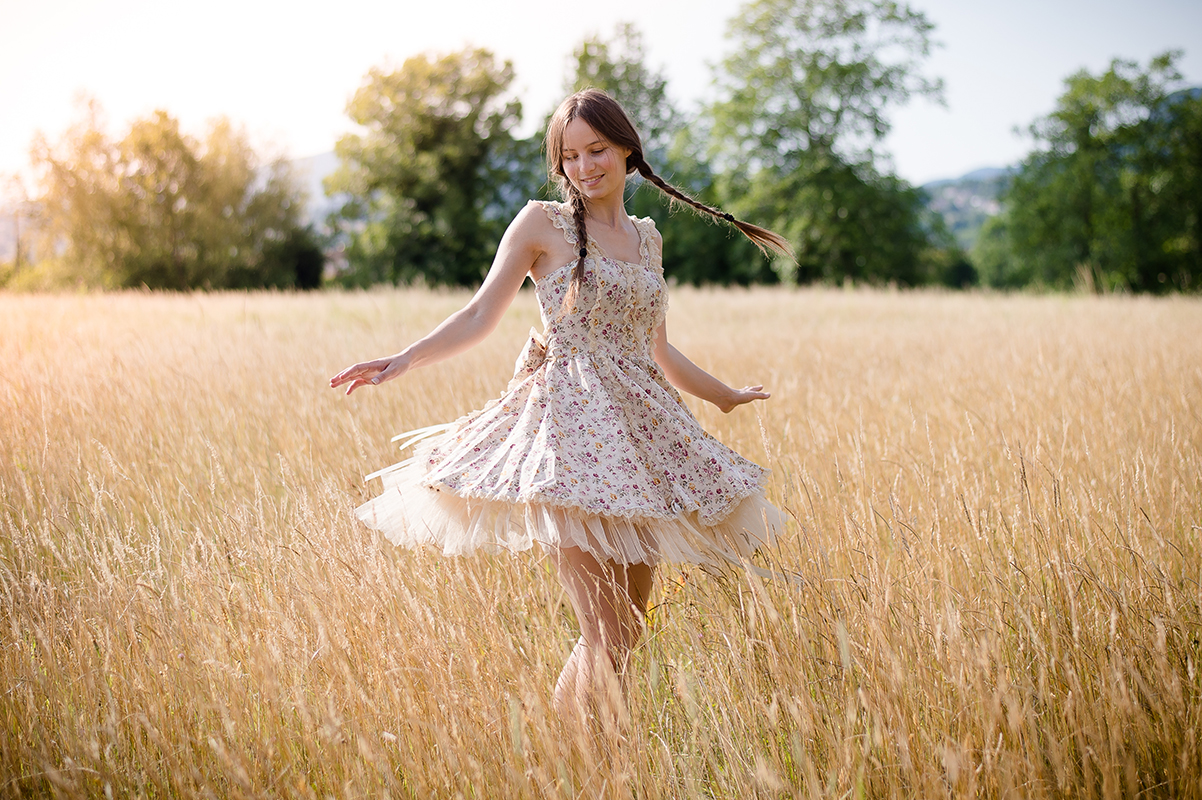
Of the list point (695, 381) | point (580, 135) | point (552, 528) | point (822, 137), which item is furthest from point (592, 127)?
point (822, 137)

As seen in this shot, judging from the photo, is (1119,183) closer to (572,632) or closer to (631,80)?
(631,80)

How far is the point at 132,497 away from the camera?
3.27m

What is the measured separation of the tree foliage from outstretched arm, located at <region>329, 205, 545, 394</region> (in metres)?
29.1

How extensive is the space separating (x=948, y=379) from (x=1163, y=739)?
14.6ft

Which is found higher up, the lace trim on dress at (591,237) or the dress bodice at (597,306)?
the lace trim on dress at (591,237)

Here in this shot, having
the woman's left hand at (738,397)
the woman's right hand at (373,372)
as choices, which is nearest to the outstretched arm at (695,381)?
the woman's left hand at (738,397)

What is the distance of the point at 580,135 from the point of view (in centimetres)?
219

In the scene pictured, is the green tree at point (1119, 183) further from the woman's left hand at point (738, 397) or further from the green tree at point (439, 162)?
the woman's left hand at point (738, 397)

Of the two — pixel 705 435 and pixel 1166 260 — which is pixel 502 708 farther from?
pixel 1166 260

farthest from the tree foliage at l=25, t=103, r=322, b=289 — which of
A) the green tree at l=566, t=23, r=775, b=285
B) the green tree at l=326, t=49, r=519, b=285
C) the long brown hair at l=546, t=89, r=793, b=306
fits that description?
the long brown hair at l=546, t=89, r=793, b=306

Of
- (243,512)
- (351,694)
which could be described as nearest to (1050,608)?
(351,694)

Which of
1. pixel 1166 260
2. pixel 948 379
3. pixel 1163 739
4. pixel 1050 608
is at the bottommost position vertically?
pixel 1163 739

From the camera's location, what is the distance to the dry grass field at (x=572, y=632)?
5.02ft

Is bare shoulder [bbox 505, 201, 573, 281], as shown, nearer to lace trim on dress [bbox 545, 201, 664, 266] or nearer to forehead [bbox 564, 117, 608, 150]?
lace trim on dress [bbox 545, 201, 664, 266]
